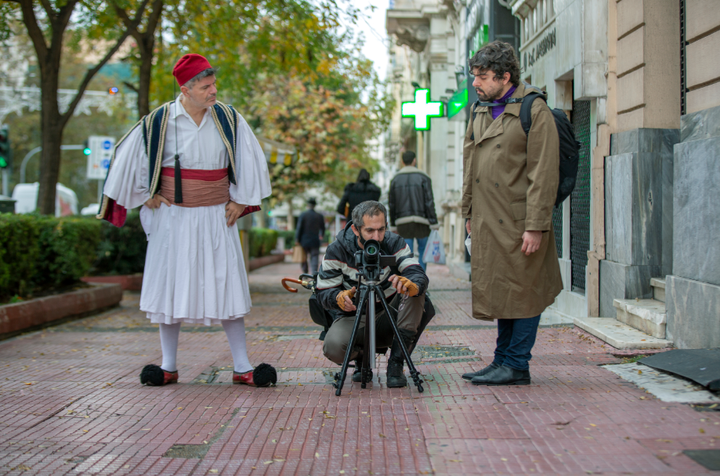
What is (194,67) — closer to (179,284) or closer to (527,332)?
(179,284)

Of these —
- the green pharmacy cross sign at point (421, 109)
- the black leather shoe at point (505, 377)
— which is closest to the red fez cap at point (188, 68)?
the black leather shoe at point (505, 377)

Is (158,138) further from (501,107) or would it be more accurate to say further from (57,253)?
(57,253)

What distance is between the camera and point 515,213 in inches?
172

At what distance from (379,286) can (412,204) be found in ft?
17.6

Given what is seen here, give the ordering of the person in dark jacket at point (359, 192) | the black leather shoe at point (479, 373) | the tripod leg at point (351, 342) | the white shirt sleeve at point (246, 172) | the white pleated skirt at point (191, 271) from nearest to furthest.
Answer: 1. the tripod leg at point (351, 342)
2. the black leather shoe at point (479, 373)
3. the white pleated skirt at point (191, 271)
4. the white shirt sleeve at point (246, 172)
5. the person in dark jacket at point (359, 192)

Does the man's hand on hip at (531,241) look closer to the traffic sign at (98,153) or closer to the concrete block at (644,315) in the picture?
the concrete block at (644,315)

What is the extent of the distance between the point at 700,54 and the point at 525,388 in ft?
9.96

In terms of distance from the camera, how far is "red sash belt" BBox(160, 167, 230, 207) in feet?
15.7

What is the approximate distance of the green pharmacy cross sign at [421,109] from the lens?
49.2ft

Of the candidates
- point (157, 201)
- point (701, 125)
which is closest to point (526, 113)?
point (701, 125)

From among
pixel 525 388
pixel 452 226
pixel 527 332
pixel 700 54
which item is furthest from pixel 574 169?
pixel 452 226

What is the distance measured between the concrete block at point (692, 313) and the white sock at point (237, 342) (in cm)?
317

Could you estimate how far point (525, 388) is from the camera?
439 cm

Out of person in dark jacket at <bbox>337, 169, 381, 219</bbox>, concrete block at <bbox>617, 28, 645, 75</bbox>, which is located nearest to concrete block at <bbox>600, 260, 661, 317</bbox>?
concrete block at <bbox>617, 28, 645, 75</bbox>
